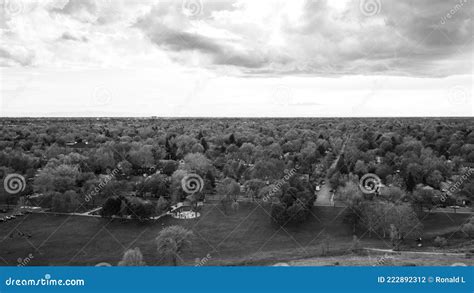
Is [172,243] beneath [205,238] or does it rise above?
above

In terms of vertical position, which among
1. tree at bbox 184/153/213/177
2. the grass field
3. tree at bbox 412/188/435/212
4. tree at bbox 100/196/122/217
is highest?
tree at bbox 184/153/213/177

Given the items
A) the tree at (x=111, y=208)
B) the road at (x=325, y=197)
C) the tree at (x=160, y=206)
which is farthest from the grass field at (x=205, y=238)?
the road at (x=325, y=197)

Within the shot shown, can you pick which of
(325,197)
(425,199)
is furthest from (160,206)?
(425,199)

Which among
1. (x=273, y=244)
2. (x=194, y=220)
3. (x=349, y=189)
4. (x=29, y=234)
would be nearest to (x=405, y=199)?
(x=349, y=189)

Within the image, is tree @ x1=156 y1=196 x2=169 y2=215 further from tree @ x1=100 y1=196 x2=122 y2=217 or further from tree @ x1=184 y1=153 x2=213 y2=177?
tree @ x1=184 y1=153 x2=213 y2=177

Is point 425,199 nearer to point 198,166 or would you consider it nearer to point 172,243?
point 172,243

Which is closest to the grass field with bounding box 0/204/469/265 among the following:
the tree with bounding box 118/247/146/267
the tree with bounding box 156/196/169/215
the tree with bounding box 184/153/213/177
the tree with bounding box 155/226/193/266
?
the tree with bounding box 155/226/193/266
